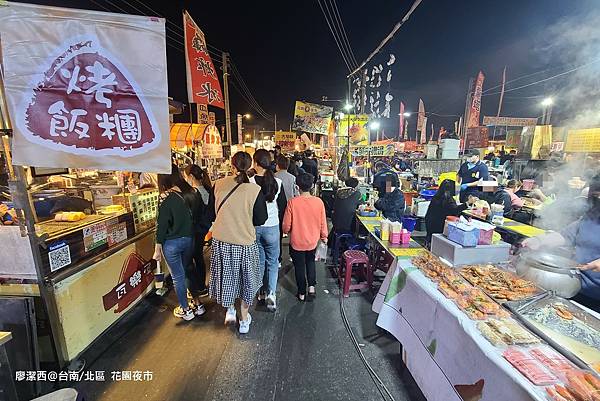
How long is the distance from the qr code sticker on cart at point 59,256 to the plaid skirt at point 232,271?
1.54 m

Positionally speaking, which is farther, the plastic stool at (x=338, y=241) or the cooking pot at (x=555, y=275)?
the plastic stool at (x=338, y=241)

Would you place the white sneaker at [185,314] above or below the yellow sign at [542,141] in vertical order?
below

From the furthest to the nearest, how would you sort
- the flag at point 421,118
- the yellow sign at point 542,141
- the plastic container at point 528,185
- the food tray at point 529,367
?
the flag at point 421,118 → the yellow sign at point 542,141 → the plastic container at point 528,185 → the food tray at point 529,367

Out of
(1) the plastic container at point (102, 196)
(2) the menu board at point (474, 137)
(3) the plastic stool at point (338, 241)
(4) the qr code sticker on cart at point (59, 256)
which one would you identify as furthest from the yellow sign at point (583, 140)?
(4) the qr code sticker on cart at point (59, 256)

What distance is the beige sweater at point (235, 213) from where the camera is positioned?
3178 millimetres

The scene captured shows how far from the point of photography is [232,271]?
3350 mm

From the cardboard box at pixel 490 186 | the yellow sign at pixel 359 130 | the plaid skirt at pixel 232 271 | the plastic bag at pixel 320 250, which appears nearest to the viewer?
the plaid skirt at pixel 232 271

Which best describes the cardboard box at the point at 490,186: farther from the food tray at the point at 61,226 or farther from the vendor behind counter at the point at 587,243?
the food tray at the point at 61,226

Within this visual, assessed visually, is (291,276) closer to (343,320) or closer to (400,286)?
(343,320)

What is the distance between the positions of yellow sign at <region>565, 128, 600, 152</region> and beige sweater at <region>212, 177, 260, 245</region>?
45.5 ft

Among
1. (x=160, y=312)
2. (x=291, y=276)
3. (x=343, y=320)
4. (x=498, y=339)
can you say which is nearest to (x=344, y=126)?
(x=291, y=276)

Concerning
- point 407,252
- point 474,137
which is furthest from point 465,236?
point 474,137

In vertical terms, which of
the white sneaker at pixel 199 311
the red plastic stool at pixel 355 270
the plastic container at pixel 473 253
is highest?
the plastic container at pixel 473 253

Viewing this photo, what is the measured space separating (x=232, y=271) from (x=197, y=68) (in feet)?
16.7
